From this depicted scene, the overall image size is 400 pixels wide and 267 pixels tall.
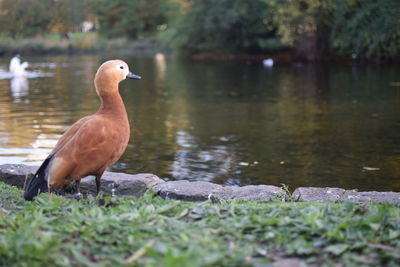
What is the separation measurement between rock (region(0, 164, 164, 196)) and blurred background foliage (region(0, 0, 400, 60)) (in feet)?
69.4

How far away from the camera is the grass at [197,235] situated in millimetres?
3236

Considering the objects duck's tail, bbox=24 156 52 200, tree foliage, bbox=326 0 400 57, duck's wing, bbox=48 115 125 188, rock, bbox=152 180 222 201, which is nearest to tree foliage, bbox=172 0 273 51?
tree foliage, bbox=326 0 400 57

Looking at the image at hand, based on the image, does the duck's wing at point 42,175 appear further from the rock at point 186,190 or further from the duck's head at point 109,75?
the rock at point 186,190

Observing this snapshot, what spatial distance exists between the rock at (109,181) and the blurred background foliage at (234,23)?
2115 centimetres

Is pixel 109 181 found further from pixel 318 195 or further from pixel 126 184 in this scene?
pixel 318 195

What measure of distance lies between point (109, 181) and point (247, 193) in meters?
1.50

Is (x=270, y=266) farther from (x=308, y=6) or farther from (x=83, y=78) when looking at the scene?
(x=308, y=6)

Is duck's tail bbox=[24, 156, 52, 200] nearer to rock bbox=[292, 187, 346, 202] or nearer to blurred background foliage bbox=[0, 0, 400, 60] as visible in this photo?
rock bbox=[292, 187, 346, 202]

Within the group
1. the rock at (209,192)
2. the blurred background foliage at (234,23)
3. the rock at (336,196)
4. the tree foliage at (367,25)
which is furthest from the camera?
the blurred background foliage at (234,23)

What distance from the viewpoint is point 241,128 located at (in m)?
13.1

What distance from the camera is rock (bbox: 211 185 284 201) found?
598cm

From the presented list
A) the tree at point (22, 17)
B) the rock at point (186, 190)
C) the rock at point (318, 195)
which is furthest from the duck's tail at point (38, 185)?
the tree at point (22, 17)

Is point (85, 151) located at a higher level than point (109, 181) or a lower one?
higher

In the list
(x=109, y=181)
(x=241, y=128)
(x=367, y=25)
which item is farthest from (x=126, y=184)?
(x=367, y=25)
